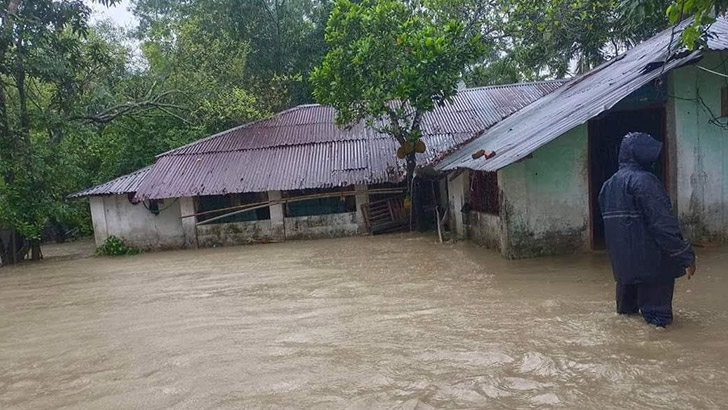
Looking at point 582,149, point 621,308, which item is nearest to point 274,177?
point 582,149

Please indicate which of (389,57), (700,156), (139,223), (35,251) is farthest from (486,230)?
(35,251)

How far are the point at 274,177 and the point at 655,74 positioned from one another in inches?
376

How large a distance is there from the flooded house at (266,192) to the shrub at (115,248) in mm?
178

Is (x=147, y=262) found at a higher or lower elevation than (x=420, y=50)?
lower

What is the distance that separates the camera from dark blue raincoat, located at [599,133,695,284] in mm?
4266

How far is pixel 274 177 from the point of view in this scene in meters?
14.4

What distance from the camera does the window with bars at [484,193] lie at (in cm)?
950

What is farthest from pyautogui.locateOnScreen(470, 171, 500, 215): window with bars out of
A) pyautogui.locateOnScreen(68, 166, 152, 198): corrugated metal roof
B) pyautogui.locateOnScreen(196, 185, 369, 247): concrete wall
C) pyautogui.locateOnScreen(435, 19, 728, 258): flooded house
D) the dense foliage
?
pyautogui.locateOnScreen(68, 166, 152, 198): corrugated metal roof

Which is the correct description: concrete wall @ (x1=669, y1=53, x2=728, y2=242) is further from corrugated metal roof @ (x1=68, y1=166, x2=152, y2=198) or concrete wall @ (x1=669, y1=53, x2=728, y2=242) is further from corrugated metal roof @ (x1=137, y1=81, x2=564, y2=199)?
corrugated metal roof @ (x1=68, y1=166, x2=152, y2=198)

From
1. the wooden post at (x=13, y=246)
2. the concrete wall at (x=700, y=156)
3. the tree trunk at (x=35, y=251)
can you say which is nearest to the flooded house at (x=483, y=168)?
the concrete wall at (x=700, y=156)

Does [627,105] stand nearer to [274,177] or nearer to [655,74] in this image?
[655,74]

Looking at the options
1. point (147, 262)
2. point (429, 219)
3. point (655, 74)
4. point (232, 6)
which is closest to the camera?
point (655, 74)

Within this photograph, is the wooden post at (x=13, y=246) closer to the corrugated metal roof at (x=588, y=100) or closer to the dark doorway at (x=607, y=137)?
the corrugated metal roof at (x=588, y=100)

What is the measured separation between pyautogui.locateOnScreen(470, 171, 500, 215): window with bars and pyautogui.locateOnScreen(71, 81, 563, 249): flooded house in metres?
3.11
